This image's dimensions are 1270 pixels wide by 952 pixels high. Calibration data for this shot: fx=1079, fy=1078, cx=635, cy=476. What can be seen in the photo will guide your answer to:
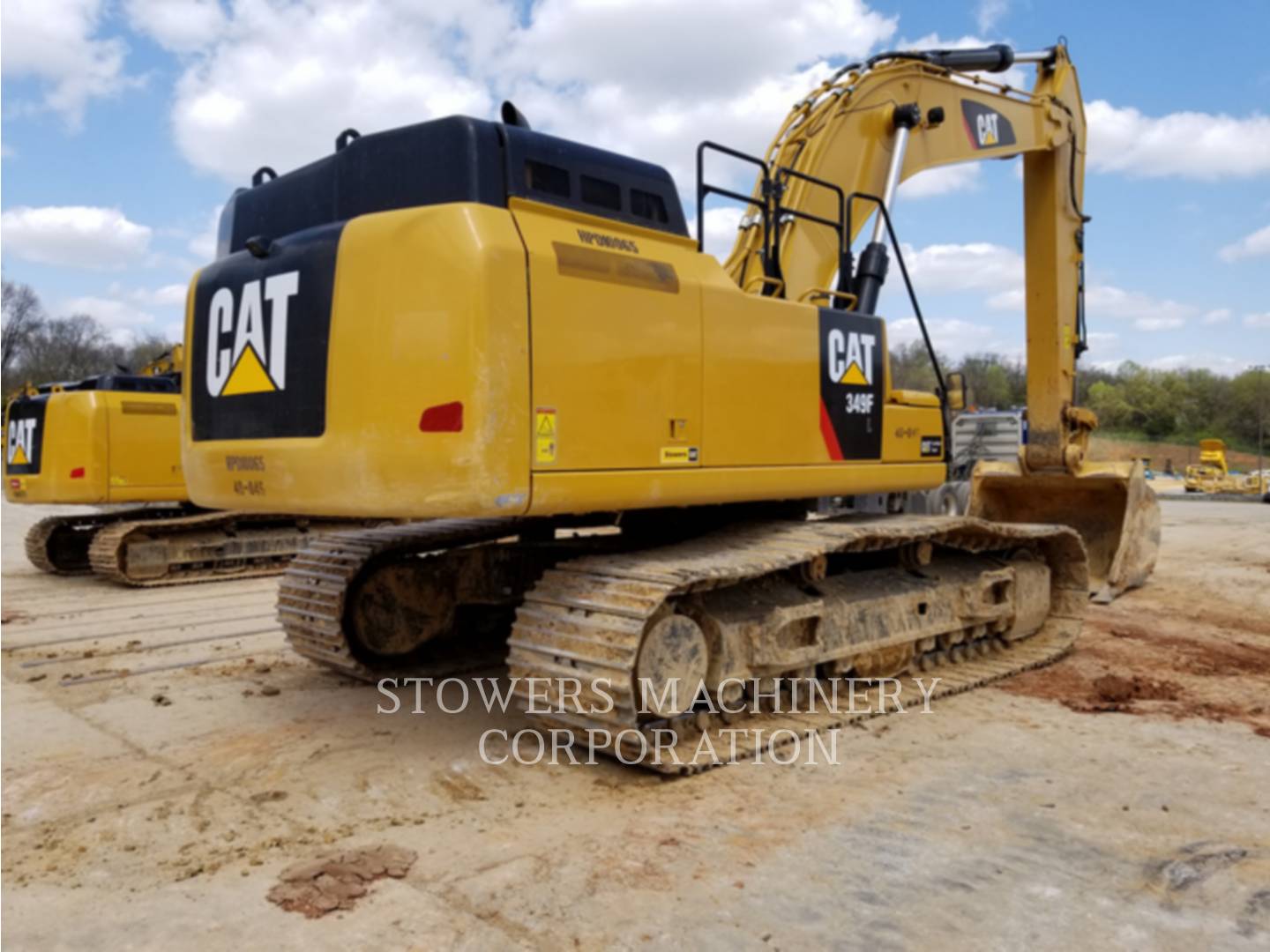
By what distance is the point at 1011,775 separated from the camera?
454 cm

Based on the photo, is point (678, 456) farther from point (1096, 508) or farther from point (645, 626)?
point (1096, 508)

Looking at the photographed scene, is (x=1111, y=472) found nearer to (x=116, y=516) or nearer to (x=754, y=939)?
(x=754, y=939)

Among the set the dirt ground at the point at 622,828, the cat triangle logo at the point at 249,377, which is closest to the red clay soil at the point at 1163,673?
the dirt ground at the point at 622,828

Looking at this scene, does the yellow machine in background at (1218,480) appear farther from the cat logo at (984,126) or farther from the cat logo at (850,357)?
the cat logo at (850,357)

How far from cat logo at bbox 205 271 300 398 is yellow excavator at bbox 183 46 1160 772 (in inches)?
0.6

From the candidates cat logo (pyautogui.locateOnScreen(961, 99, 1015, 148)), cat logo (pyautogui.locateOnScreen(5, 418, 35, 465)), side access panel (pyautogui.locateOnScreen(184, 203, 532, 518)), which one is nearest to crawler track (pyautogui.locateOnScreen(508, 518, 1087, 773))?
side access panel (pyautogui.locateOnScreen(184, 203, 532, 518))

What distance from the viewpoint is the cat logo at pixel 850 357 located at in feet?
19.1

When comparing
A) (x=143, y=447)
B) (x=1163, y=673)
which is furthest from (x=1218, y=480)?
(x=143, y=447)

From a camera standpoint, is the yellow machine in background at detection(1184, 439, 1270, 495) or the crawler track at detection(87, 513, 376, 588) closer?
the crawler track at detection(87, 513, 376, 588)

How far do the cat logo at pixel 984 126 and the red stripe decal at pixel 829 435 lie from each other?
13.4ft

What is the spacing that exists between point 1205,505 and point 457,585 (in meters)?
21.0

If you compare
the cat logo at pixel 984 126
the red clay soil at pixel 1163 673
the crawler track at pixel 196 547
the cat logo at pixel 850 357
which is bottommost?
the red clay soil at pixel 1163 673

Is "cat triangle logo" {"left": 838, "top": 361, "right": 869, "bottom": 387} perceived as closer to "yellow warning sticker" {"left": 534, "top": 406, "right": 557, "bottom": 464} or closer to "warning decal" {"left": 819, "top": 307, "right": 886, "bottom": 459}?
"warning decal" {"left": 819, "top": 307, "right": 886, "bottom": 459}

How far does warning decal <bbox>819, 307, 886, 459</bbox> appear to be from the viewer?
5.76 m
